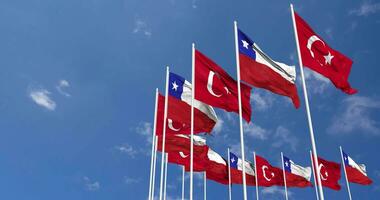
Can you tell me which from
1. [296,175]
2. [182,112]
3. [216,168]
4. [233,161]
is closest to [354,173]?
[296,175]

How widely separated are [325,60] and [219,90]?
4523 millimetres

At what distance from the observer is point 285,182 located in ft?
106

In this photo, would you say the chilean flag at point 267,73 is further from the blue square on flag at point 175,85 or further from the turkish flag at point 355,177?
the turkish flag at point 355,177

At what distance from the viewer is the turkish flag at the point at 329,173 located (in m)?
32.6

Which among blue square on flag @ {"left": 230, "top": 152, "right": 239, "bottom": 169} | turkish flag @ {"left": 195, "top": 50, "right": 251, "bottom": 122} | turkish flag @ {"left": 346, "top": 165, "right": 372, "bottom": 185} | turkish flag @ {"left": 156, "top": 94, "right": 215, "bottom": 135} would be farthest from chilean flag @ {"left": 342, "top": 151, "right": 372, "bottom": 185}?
turkish flag @ {"left": 195, "top": 50, "right": 251, "bottom": 122}

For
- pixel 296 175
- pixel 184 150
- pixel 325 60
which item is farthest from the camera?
pixel 296 175

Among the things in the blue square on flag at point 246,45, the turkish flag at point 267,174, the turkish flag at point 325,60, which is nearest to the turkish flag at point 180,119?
the blue square on flag at point 246,45

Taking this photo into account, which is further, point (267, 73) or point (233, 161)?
point (233, 161)

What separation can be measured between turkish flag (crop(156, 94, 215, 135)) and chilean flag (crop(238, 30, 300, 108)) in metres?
4.57

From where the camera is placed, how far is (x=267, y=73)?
15539 millimetres

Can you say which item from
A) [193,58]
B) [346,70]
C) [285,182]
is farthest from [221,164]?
[346,70]

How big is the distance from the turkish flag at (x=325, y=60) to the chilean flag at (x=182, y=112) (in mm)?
6361

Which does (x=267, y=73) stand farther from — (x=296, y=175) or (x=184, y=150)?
(x=296, y=175)

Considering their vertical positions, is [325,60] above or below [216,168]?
below
